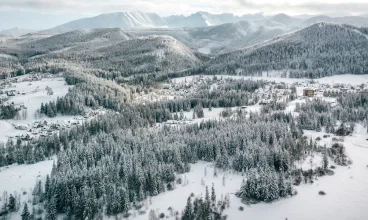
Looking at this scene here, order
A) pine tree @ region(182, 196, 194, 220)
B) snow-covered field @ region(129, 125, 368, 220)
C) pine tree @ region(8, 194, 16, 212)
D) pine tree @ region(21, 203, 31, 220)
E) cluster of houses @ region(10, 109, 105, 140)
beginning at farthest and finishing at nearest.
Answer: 1. cluster of houses @ region(10, 109, 105, 140)
2. pine tree @ region(8, 194, 16, 212)
3. pine tree @ region(21, 203, 31, 220)
4. snow-covered field @ region(129, 125, 368, 220)
5. pine tree @ region(182, 196, 194, 220)

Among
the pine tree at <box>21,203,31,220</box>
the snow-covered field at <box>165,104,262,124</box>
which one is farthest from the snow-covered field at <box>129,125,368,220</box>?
the snow-covered field at <box>165,104,262,124</box>

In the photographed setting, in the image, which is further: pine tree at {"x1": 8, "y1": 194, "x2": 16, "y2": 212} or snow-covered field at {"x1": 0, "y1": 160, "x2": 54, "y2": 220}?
snow-covered field at {"x1": 0, "y1": 160, "x2": 54, "y2": 220}

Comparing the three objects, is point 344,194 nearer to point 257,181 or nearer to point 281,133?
point 257,181

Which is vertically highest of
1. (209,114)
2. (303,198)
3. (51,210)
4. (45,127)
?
(209,114)

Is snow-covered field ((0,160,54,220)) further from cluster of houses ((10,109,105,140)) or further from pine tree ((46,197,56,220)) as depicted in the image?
cluster of houses ((10,109,105,140))

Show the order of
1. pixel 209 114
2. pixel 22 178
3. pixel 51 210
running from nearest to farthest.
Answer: pixel 51 210 < pixel 22 178 < pixel 209 114

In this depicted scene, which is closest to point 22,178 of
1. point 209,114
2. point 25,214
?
point 25,214

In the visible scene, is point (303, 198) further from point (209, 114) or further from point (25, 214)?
point (209, 114)

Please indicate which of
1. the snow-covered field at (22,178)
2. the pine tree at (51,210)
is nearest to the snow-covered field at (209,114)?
the snow-covered field at (22,178)

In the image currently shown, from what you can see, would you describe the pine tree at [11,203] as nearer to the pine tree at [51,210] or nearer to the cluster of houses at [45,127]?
the pine tree at [51,210]
